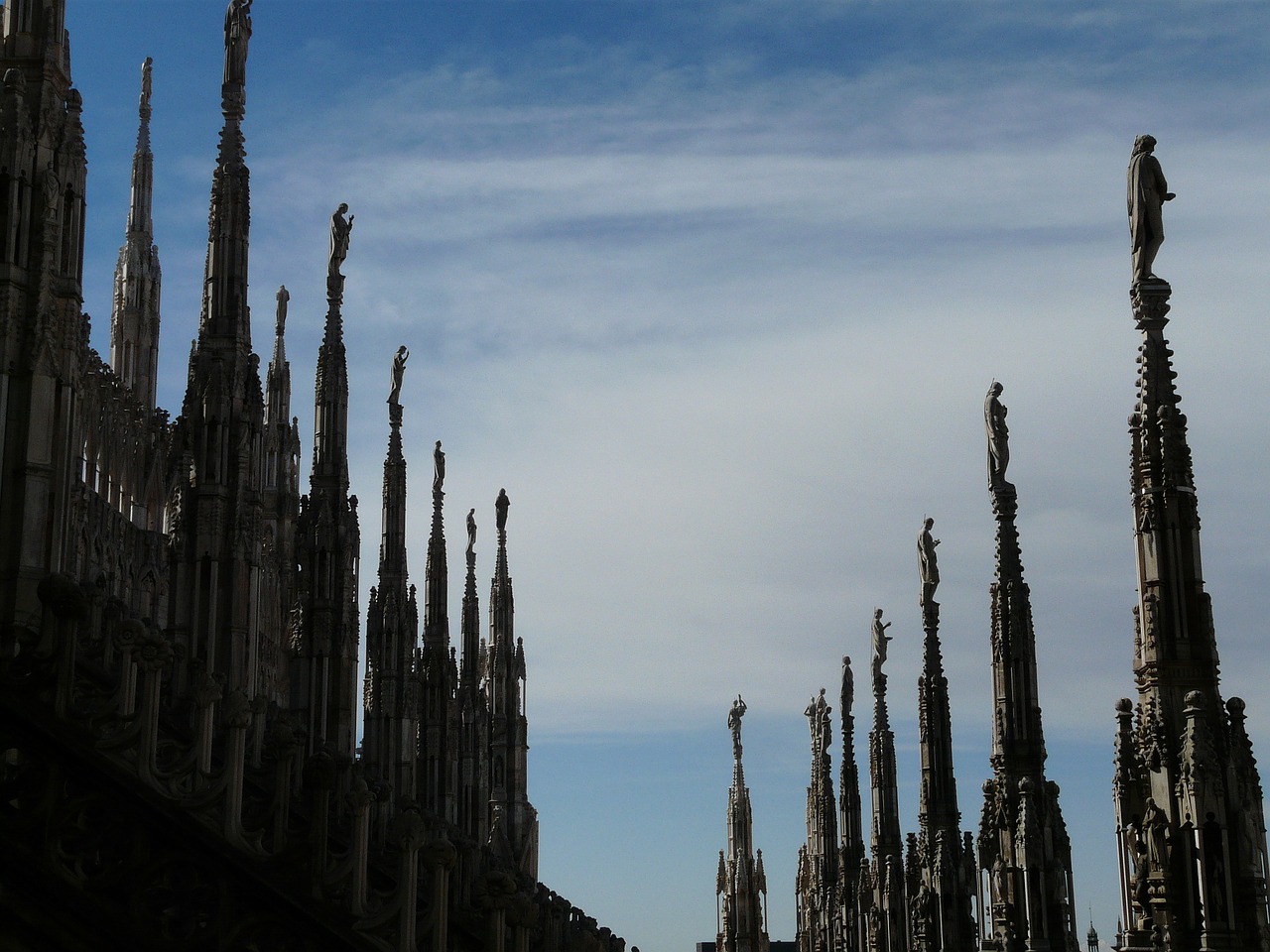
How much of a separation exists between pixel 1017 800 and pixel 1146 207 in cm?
941

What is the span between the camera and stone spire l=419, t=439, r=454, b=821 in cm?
4341

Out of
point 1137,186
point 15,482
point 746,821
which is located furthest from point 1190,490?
point 746,821

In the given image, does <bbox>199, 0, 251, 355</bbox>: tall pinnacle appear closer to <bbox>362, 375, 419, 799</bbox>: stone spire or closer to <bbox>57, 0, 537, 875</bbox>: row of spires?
<bbox>57, 0, 537, 875</bbox>: row of spires

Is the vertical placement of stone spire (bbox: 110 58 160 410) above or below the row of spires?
above

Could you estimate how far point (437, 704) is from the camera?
43.5m

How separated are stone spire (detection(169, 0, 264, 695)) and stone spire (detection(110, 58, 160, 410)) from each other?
2261 centimetres

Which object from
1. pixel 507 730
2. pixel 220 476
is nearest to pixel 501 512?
pixel 507 730

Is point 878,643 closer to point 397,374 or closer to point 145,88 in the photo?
point 397,374

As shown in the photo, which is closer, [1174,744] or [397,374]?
[1174,744]

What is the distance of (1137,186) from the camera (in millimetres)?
14062

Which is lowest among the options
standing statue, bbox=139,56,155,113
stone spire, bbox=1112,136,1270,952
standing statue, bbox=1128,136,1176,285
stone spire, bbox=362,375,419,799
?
stone spire, bbox=1112,136,1270,952

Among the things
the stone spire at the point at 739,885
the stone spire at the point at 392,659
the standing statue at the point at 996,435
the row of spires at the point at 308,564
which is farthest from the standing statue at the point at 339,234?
the stone spire at the point at 739,885

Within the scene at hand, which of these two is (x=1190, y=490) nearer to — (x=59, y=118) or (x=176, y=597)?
(x=59, y=118)

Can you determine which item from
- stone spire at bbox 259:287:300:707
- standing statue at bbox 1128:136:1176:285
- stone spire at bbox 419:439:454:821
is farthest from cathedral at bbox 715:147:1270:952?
stone spire at bbox 259:287:300:707
